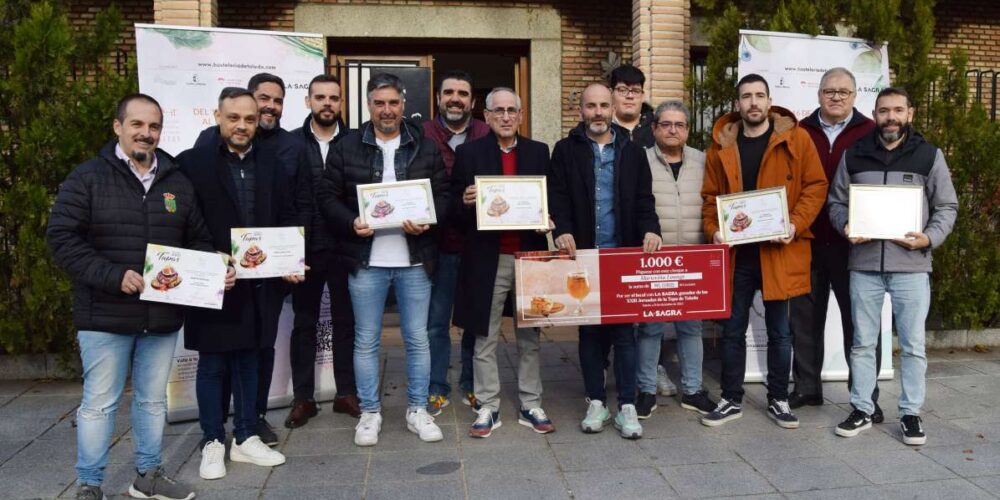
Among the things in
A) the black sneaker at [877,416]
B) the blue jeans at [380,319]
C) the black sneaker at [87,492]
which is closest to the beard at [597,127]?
the blue jeans at [380,319]

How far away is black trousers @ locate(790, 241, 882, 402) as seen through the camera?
17.2 ft

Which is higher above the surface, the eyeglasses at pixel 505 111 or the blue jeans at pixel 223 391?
the eyeglasses at pixel 505 111

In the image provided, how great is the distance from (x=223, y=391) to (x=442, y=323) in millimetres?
1510

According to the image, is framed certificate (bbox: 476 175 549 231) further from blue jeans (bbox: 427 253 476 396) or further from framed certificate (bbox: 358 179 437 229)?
blue jeans (bbox: 427 253 476 396)

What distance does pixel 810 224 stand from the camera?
198 inches

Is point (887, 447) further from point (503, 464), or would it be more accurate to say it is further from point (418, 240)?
point (418, 240)

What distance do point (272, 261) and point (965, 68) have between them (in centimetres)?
626

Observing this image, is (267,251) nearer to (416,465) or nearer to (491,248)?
(491,248)

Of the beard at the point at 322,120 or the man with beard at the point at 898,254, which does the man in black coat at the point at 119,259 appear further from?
the man with beard at the point at 898,254

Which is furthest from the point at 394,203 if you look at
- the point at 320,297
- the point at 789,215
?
the point at 789,215

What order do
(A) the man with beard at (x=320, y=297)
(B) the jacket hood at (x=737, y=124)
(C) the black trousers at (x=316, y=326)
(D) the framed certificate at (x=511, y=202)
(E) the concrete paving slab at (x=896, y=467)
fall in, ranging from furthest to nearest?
(C) the black trousers at (x=316, y=326) → (A) the man with beard at (x=320, y=297) → (B) the jacket hood at (x=737, y=124) → (D) the framed certificate at (x=511, y=202) → (E) the concrete paving slab at (x=896, y=467)

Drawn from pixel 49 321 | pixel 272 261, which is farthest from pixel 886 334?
pixel 49 321

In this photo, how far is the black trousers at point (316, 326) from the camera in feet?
17.3

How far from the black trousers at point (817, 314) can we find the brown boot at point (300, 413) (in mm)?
3334
